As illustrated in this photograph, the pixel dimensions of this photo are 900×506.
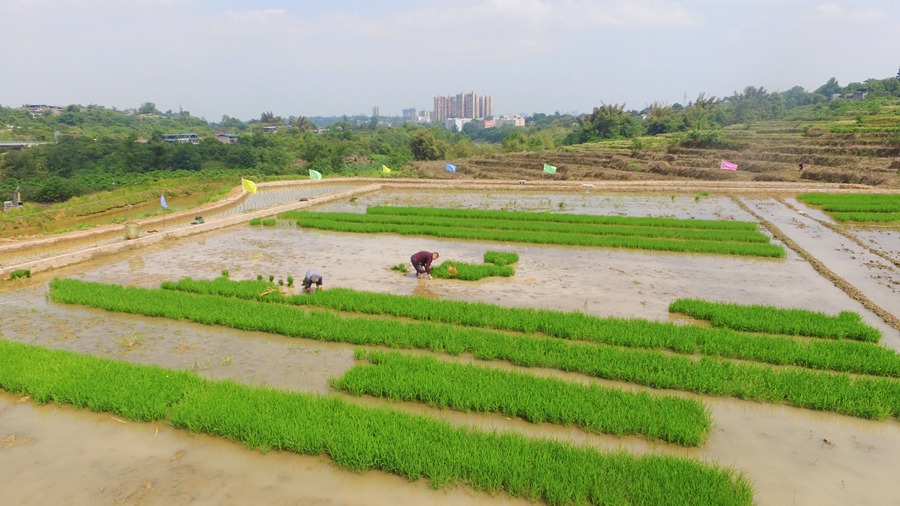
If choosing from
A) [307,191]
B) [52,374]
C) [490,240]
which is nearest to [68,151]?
[307,191]

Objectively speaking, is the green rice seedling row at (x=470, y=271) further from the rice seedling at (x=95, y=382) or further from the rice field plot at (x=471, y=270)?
the rice seedling at (x=95, y=382)

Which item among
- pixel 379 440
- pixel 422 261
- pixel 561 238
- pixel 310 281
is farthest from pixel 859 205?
pixel 379 440

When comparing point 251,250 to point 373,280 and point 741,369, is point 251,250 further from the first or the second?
point 741,369

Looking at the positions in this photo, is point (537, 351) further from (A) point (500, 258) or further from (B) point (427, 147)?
(B) point (427, 147)

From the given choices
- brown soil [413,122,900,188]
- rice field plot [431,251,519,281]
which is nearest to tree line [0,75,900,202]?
brown soil [413,122,900,188]

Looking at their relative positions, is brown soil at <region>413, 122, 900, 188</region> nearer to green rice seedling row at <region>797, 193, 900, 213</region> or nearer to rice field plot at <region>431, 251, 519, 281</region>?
green rice seedling row at <region>797, 193, 900, 213</region>

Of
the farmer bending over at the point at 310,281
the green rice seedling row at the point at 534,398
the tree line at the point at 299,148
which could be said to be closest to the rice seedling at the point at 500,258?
the farmer bending over at the point at 310,281
